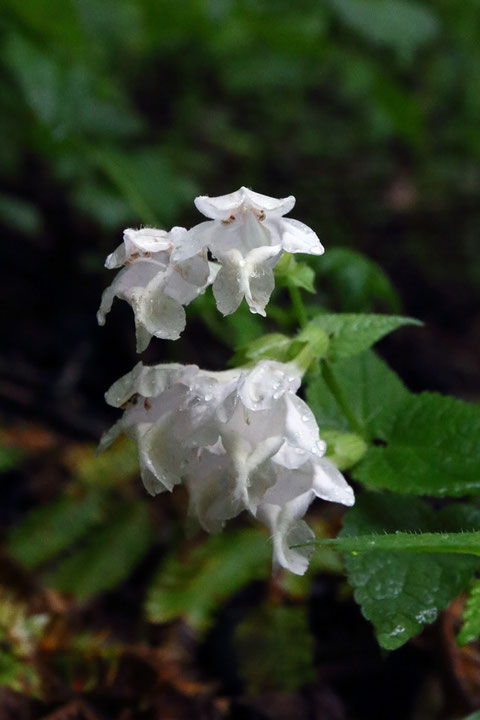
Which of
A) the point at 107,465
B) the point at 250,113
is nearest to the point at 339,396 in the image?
the point at 107,465

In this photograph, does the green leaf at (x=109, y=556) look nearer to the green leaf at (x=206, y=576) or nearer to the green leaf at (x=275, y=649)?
the green leaf at (x=206, y=576)

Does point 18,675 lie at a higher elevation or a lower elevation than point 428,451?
lower

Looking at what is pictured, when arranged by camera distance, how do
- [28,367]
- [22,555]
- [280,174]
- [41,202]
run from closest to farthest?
[22,555]
[28,367]
[41,202]
[280,174]

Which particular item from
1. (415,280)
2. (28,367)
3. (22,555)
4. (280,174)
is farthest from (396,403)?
(280,174)

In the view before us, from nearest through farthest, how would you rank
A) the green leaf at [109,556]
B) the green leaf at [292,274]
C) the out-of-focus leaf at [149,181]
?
the green leaf at [292,274]
the green leaf at [109,556]
the out-of-focus leaf at [149,181]

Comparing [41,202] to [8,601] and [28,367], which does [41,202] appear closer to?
[28,367]

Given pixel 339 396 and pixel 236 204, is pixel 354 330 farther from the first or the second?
pixel 236 204

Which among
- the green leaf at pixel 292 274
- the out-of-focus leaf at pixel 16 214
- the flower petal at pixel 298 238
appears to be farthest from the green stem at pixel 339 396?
the out-of-focus leaf at pixel 16 214
